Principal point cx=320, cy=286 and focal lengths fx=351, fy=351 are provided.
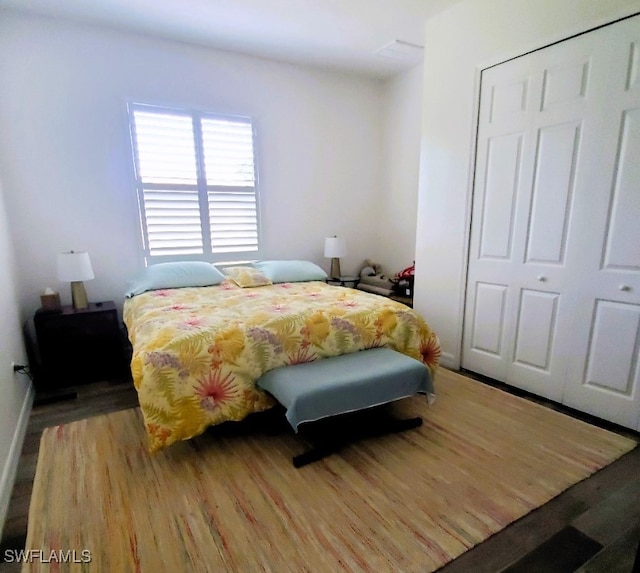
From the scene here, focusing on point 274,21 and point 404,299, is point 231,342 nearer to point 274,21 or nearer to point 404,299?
point 404,299

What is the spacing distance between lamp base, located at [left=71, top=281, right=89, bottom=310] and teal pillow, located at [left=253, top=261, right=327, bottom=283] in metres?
1.49

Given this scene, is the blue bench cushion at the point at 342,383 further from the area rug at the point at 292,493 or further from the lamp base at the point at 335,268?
the lamp base at the point at 335,268

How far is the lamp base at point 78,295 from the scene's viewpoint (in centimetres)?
286

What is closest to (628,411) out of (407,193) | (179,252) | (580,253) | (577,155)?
(580,253)

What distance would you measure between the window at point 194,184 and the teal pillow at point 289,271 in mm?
459

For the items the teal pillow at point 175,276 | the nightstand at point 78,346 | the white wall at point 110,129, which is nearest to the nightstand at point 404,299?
the white wall at point 110,129

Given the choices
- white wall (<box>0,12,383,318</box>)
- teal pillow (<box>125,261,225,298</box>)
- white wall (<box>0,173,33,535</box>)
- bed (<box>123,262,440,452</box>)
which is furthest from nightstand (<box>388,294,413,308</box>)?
white wall (<box>0,173,33,535</box>)

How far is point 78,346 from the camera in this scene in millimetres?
2766

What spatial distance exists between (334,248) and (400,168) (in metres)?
1.24

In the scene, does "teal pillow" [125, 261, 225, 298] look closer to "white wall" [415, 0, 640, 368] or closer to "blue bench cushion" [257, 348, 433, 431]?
"blue bench cushion" [257, 348, 433, 431]

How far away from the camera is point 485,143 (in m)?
2.61

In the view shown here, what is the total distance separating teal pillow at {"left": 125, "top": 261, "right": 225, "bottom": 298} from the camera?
300 centimetres

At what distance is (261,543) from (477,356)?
2.17 metres

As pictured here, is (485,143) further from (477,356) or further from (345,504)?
(345,504)
